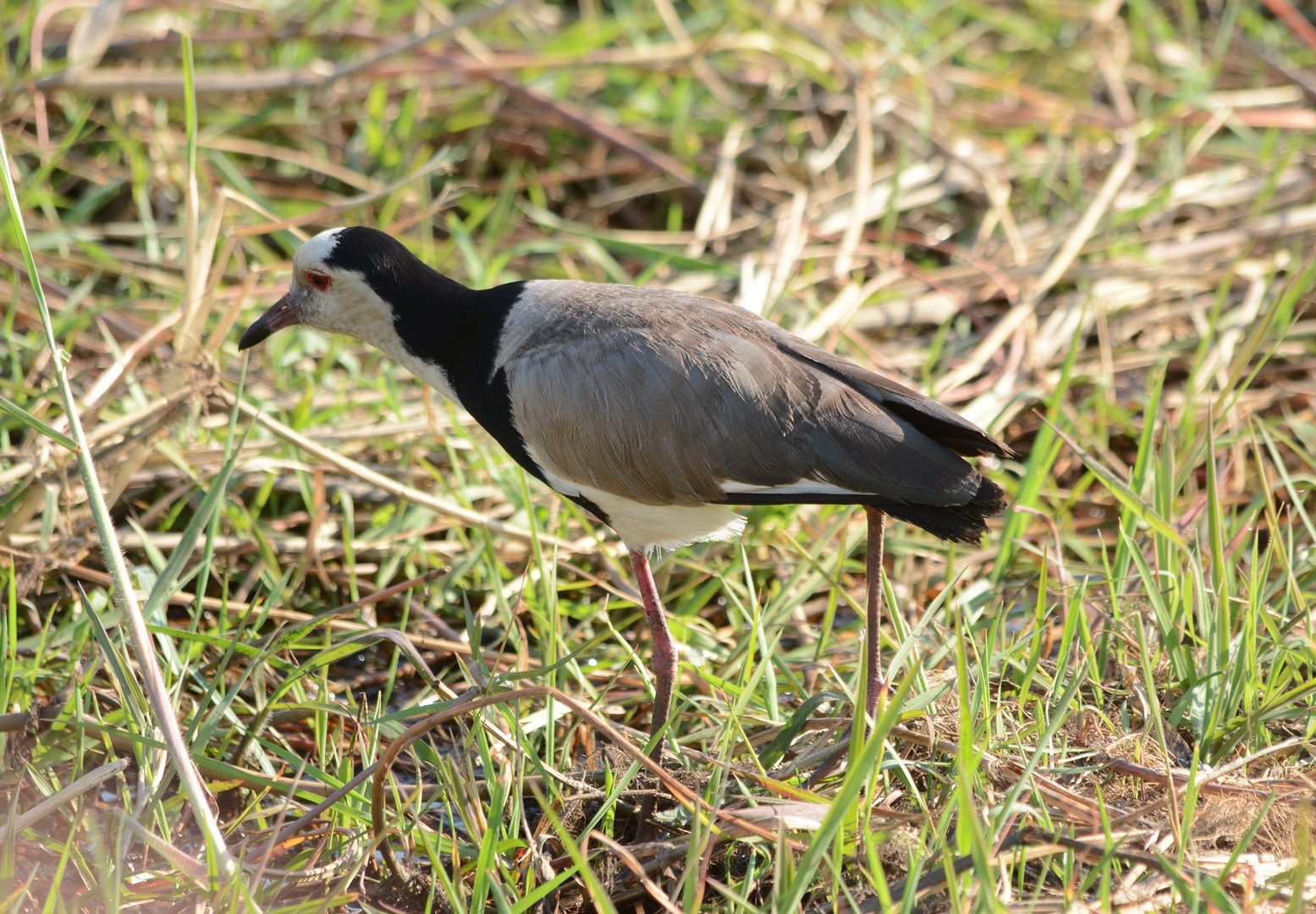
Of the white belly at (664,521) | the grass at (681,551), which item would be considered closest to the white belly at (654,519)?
the white belly at (664,521)

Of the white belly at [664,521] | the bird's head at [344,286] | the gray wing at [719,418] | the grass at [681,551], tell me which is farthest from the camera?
the bird's head at [344,286]

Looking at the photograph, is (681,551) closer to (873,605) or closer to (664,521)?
(664,521)

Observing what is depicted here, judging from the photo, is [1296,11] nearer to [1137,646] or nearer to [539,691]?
[1137,646]

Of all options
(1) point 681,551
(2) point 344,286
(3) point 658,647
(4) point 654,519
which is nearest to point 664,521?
(4) point 654,519

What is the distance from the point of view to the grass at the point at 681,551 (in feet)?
8.15

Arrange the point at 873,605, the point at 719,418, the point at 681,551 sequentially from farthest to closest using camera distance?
1. the point at 681,551
2. the point at 873,605
3. the point at 719,418

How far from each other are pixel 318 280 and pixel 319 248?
0.09 metres

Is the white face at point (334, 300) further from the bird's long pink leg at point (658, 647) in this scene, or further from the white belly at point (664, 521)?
the bird's long pink leg at point (658, 647)

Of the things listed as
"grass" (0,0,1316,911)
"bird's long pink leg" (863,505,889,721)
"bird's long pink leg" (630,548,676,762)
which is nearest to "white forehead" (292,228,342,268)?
"grass" (0,0,1316,911)

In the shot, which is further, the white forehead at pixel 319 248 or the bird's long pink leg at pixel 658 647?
the white forehead at pixel 319 248

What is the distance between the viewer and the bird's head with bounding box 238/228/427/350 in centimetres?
314

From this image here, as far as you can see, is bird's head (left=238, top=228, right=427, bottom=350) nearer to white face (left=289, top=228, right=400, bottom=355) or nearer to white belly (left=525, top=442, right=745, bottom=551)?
white face (left=289, top=228, right=400, bottom=355)

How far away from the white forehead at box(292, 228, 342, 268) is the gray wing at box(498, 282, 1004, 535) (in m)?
0.54

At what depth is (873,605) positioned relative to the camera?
2.97 m
